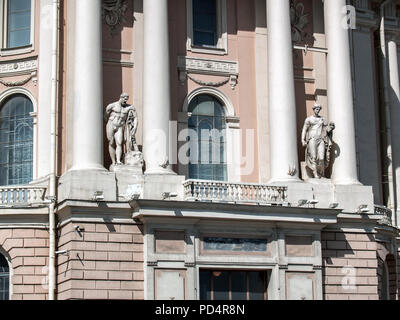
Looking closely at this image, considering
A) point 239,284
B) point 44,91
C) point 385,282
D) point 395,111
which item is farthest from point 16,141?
point 395,111

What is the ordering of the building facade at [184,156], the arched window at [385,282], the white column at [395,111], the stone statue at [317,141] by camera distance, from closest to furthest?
the building facade at [184,156], the stone statue at [317,141], the arched window at [385,282], the white column at [395,111]

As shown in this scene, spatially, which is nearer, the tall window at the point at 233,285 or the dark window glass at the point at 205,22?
the tall window at the point at 233,285

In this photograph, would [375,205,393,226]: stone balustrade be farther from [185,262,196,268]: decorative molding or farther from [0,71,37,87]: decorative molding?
[0,71,37,87]: decorative molding

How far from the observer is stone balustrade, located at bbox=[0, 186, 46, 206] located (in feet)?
105

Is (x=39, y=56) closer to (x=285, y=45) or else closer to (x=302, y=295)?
(x=285, y=45)

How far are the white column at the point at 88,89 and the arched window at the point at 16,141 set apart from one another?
8.82ft

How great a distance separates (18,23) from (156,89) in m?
5.63

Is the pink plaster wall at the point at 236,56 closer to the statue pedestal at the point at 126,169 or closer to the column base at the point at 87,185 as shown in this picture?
the statue pedestal at the point at 126,169

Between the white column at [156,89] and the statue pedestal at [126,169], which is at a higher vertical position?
the white column at [156,89]

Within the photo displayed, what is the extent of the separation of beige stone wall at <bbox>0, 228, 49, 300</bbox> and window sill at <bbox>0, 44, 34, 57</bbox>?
241 inches

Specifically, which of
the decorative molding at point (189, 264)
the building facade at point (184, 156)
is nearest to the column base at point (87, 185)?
the building facade at point (184, 156)

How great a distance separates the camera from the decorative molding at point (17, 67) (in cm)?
3394

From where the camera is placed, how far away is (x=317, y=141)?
113 ft
